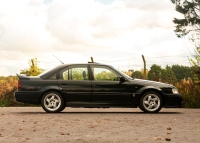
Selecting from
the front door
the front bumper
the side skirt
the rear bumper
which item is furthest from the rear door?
the front bumper

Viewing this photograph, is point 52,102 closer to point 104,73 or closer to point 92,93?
point 92,93

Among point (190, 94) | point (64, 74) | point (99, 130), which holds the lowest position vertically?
point (99, 130)

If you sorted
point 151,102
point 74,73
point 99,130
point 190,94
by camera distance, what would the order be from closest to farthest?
point 99,130
point 151,102
point 74,73
point 190,94

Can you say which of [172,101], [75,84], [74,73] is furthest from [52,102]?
[172,101]

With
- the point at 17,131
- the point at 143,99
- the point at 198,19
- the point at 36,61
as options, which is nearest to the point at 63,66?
the point at 143,99

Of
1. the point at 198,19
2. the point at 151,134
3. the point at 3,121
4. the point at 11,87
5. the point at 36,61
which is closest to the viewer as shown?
the point at 151,134

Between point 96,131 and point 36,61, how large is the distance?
23.4m

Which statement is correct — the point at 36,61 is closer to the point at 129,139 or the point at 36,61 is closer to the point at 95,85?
the point at 95,85

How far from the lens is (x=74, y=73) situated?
14336 millimetres

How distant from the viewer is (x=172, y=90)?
14328mm

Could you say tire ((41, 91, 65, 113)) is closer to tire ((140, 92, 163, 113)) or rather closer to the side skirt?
the side skirt

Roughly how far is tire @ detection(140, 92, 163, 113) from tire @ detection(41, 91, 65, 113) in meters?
2.66

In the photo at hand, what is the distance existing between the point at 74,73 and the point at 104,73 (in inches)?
40.1

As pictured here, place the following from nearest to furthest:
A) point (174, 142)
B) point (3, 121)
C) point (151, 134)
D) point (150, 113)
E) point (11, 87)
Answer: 1. point (174, 142)
2. point (151, 134)
3. point (3, 121)
4. point (150, 113)
5. point (11, 87)
